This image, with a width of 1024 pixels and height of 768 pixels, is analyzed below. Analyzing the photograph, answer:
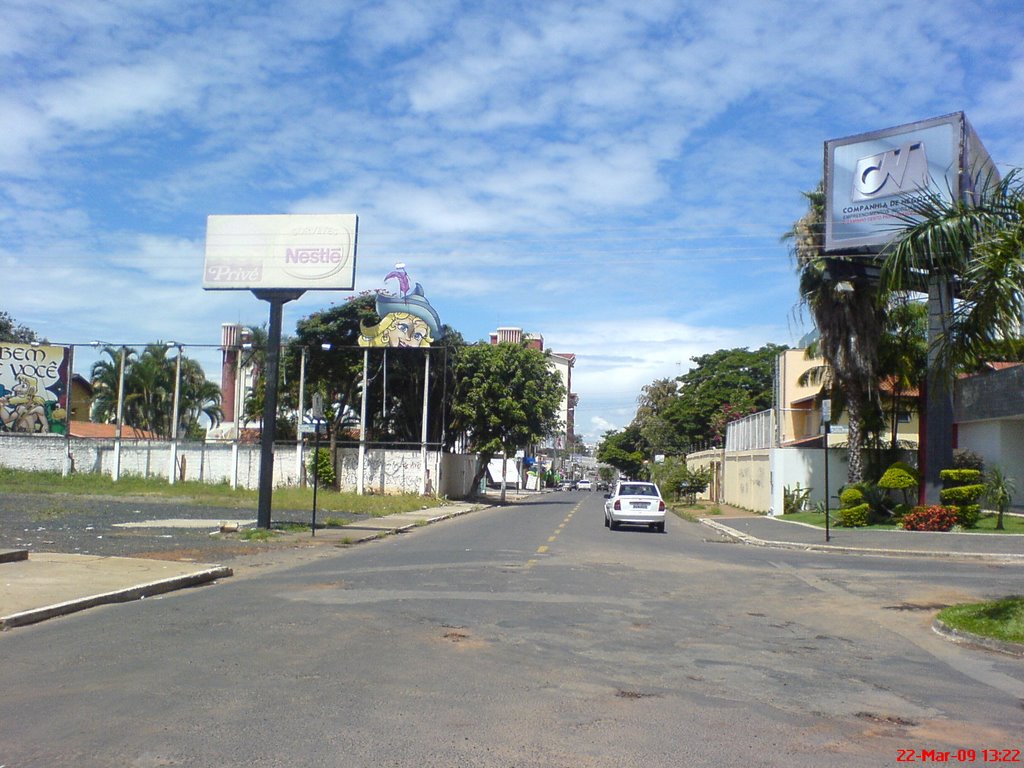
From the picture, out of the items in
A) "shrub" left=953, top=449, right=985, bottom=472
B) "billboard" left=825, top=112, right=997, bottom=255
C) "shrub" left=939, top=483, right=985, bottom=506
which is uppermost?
"billboard" left=825, top=112, right=997, bottom=255

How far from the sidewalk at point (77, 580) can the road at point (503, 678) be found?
38 cm

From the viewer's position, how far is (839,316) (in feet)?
106

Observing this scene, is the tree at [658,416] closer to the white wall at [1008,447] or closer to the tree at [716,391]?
the tree at [716,391]

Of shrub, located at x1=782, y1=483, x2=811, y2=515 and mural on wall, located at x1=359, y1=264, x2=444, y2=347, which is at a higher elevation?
mural on wall, located at x1=359, y1=264, x2=444, y2=347

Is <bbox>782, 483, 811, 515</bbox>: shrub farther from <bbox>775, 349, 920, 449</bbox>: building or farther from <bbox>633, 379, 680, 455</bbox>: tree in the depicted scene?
<bbox>633, 379, 680, 455</bbox>: tree

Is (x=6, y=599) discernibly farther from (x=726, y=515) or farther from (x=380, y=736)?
(x=726, y=515)

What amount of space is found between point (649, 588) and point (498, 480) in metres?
79.7

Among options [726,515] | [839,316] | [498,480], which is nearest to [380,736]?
[839,316]

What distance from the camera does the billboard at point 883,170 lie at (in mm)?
29672

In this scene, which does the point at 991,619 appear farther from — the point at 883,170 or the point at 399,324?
the point at 399,324

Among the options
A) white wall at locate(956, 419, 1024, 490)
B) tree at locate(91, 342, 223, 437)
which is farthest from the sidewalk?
tree at locate(91, 342, 223, 437)

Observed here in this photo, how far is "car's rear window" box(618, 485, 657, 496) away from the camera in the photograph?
30.5m

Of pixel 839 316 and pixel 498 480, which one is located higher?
pixel 839 316

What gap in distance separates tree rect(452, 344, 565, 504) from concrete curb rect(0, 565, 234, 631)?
3406cm
